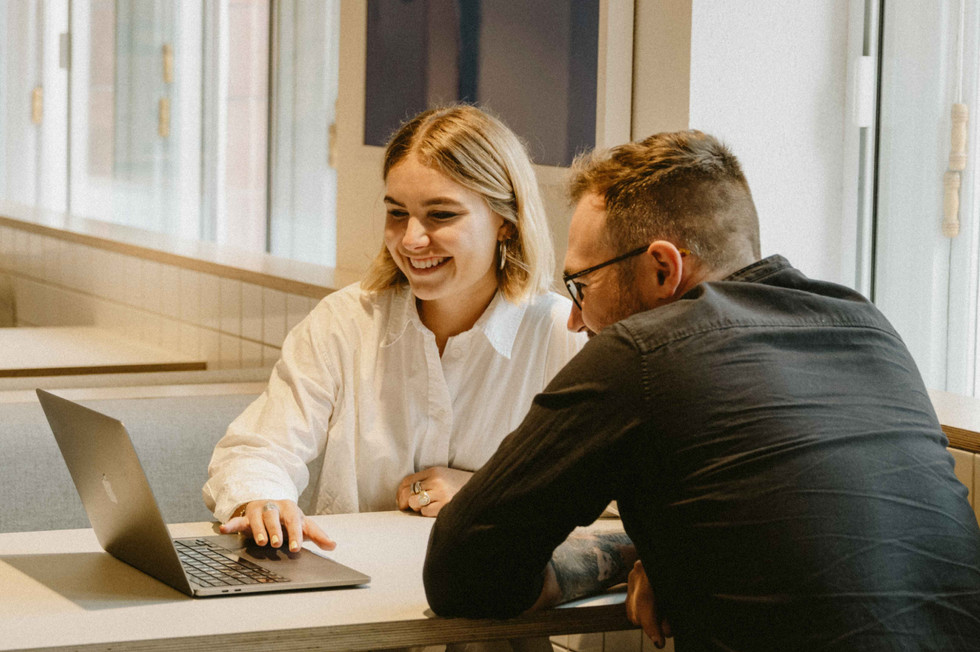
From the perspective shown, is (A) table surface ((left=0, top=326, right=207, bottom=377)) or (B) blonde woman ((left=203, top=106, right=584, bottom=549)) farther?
(A) table surface ((left=0, top=326, right=207, bottom=377))

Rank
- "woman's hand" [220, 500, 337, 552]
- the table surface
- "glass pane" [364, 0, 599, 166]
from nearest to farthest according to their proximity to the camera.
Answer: "woman's hand" [220, 500, 337, 552], "glass pane" [364, 0, 599, 166], the table surface

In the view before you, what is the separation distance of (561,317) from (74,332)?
185 cm

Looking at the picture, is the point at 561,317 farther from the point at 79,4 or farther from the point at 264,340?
the point at 79,4

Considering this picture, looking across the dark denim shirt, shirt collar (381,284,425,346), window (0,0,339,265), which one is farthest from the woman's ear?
window (0,0,339,265)

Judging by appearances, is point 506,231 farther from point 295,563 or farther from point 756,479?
point 756,479

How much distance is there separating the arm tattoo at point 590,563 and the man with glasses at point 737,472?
0.33 feet

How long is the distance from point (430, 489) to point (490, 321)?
0.28 m

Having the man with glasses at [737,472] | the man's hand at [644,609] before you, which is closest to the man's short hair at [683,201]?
the man with glasses at [737,472]

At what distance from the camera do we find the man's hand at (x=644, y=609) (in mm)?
1255

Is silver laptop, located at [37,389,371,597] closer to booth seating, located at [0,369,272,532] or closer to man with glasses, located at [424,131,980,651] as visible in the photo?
man with glasses, located at [424,131,980,651]

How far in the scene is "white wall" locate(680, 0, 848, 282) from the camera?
84.4 inches

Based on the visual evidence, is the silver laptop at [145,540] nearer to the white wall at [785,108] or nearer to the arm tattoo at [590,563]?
the arm tattoo at [590,563]

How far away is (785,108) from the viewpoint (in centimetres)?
224

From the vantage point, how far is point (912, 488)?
43.4 inches
